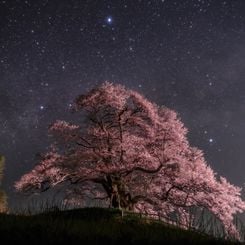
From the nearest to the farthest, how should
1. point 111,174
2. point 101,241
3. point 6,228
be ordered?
point 101,241 → point 6,228 → point 111,174

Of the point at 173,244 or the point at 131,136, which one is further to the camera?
the point at 131,136

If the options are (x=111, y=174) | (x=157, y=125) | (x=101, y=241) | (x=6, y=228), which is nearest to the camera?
(x=101, y=241)

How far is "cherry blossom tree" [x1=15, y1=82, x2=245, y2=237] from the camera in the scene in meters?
24.5

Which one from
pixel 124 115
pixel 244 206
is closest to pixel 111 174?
pixel 124 115

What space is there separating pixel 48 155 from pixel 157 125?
670 cm

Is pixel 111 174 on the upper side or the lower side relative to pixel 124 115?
lower

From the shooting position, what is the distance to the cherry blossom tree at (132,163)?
24516 mm

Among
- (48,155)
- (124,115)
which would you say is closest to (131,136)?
(124,115)

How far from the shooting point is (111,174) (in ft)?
79.5

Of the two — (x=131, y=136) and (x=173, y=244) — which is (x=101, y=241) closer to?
(x=173, y=244)

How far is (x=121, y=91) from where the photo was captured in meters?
26.2

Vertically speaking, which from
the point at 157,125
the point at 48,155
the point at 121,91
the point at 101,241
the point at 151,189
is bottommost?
the point at 101,241

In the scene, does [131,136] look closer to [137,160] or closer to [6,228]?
[137,160]

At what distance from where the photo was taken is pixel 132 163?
24359mm
